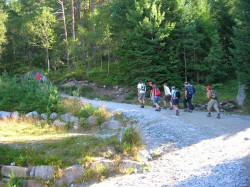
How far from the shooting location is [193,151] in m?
11.5

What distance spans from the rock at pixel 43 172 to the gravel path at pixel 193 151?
1777 mm

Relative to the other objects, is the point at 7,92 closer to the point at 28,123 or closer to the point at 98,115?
the point at 28,123

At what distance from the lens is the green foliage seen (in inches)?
756

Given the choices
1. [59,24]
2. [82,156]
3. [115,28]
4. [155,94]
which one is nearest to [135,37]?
[115,28]

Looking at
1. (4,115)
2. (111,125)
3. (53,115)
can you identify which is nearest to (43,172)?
(111,125)

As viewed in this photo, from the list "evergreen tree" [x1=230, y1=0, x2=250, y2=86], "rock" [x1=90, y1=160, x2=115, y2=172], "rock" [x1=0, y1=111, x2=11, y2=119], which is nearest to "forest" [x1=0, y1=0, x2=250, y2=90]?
"evergreen tree" [x1=230, y1=0, x2=250, y2=86]

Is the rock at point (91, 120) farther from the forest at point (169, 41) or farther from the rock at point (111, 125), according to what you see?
the forest at point (169, 41)

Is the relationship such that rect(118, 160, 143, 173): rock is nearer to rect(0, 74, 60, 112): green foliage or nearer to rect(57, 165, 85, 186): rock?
rect(57, 165, 85, 186): rock

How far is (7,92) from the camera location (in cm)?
2130

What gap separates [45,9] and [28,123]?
2176 cm

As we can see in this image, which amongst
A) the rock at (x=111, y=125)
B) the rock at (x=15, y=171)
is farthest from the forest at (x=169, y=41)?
the rock at (x=15, y=171)

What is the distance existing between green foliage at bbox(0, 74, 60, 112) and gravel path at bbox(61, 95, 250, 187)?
18.0 feet

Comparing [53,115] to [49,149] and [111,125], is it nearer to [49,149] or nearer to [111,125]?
[111,125]

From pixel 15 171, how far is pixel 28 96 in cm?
1062
